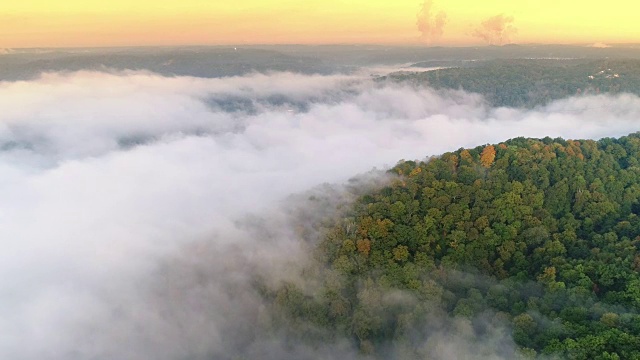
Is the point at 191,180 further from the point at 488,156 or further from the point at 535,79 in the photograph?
the point at 535,79

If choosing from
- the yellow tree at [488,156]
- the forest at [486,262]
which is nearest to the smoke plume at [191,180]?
the forest at [486,262]

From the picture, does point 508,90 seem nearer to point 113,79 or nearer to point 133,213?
point 133,213

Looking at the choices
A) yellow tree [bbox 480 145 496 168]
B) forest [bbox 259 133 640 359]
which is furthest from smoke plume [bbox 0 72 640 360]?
yellow tree [bbox 480 145 496 168]

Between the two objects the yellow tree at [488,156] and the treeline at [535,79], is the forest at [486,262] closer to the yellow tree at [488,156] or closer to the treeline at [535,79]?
the yellow tree at [488,156]

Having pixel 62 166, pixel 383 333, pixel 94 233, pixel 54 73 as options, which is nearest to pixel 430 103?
pixel 62 166

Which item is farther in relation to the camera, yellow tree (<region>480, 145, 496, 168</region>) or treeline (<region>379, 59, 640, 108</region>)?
treeline (<region>379, 59, 640, 108</region>)

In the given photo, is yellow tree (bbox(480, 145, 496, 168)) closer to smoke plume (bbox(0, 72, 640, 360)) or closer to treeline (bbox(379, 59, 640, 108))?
smoke plume (bbox(0, 72, 640, 360))

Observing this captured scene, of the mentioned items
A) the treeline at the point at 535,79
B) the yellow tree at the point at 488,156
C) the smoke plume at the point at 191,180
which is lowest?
the smoke plume at the point at 191,180
